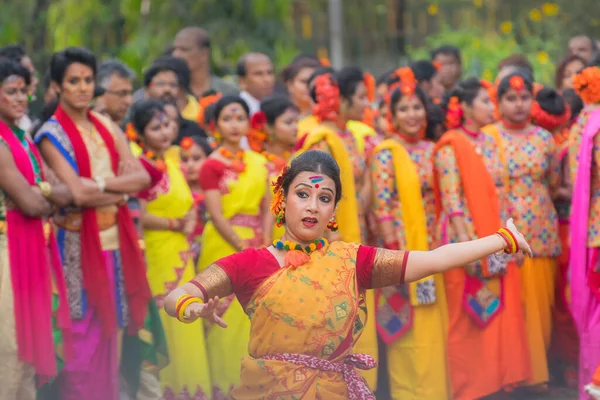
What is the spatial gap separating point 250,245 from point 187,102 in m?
1.84

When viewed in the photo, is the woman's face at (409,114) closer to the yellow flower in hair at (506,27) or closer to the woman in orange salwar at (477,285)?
the woman in orange salwar at (477,285)

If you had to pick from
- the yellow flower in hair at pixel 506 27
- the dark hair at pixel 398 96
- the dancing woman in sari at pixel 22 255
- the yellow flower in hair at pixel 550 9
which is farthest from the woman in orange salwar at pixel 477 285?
the yellow flower in hair at pixel 550 9

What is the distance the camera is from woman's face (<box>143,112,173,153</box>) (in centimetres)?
715

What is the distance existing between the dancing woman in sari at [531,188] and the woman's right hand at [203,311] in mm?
→ 3929

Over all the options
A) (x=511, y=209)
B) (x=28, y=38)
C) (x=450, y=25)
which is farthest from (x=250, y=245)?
(x=450, y=25)

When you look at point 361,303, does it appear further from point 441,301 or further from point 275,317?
point 441,301

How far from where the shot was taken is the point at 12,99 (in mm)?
6008

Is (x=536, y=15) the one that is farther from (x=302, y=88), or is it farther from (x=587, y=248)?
(x=587, y=248)

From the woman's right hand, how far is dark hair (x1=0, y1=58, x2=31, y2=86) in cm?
259

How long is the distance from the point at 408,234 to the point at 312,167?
2885 mm

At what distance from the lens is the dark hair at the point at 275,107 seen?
759cm

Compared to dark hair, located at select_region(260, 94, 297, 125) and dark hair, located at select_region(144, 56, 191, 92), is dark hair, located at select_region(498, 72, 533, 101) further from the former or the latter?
dark hair, located at select_region(144, 56, 191, 92)

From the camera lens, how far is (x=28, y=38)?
1355cm

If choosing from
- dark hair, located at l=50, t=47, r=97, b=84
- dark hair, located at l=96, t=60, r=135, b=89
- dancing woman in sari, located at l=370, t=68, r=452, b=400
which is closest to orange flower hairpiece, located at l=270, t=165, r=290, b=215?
dark hair, located at l=50, t=47, r=97, b=84
